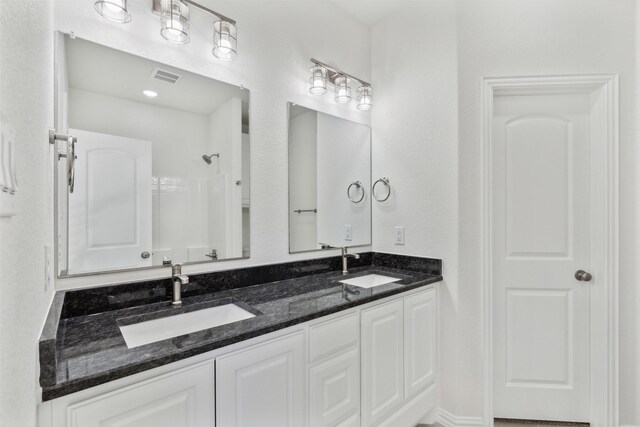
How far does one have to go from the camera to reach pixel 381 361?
164cm

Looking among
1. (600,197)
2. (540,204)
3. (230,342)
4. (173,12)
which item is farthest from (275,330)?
(600,197)

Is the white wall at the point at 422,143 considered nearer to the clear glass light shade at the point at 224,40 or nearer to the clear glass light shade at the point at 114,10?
the clear glass light shade at the point at 224,40

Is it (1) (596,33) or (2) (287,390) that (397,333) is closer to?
(2) (287,390)

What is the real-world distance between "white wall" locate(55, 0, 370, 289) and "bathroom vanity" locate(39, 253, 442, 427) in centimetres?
13

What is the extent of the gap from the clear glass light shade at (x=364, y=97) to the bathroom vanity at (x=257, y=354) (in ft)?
3.80

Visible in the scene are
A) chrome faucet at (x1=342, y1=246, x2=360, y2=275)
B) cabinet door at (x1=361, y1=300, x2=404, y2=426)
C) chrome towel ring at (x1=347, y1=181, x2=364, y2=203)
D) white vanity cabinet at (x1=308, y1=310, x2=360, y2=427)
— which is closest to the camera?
white vanity cabinet at (x1=308, y1=310, x2=360, y2=427)

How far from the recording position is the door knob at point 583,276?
1.88 m

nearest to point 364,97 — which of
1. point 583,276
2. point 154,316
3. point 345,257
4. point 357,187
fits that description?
point 357,187

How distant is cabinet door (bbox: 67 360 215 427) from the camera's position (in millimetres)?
837

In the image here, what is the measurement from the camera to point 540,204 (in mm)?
1953

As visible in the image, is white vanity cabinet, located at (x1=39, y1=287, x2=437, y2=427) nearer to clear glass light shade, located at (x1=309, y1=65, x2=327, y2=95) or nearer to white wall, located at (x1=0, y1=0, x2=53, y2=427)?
white wall, located at (x1=0, y1=0, x2=53, y2=427)

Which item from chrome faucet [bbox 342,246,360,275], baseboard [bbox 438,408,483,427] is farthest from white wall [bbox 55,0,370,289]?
baseboard [bbox 438,408,483,427]

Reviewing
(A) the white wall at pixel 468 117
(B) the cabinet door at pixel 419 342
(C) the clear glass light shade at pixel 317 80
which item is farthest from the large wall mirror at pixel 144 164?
(A) the white wall at pixel 468 117

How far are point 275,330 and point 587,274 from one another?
1908 millimetres
